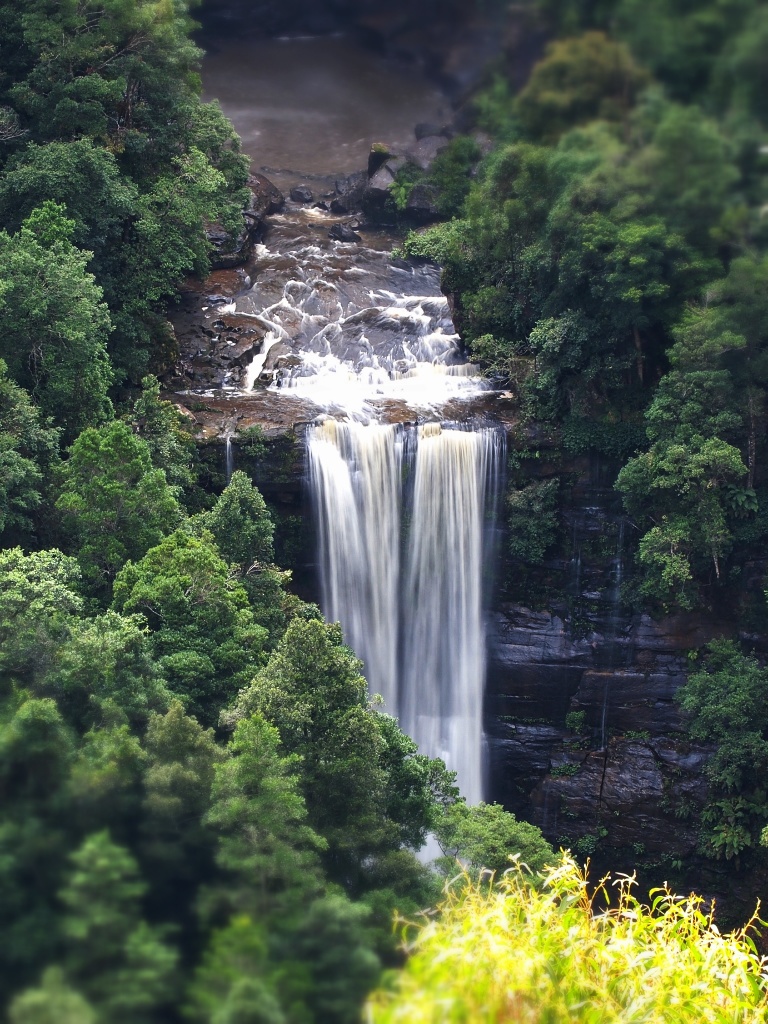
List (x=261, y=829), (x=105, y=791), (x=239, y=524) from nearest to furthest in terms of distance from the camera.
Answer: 1. (x=105, y=791)
2. (x=261, y=829)
3. (x=239, y=524)

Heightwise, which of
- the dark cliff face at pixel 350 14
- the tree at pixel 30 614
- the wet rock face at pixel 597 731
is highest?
the dark cliff face at pixel 350 14

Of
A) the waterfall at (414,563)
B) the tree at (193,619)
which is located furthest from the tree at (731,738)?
the tree at (193,619)

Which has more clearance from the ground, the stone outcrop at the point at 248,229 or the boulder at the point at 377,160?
the boulder at the point at 377,160

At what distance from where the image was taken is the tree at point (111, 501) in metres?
13.7

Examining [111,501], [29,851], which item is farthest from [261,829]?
[111,501]

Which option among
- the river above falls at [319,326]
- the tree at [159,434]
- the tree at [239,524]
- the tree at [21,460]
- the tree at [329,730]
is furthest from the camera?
the river above falls at [319,326]

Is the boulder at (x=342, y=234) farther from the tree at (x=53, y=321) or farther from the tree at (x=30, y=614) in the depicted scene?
the tree at (x=30, y=614)

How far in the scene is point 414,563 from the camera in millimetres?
18234

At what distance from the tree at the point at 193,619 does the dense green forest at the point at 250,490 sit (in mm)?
38

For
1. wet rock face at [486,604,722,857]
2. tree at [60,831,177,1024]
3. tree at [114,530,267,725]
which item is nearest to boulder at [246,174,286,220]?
wet rock face at [486,604,722,857]

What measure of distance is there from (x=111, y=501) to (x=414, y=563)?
234 inches

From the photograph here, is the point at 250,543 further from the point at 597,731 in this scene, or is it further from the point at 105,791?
the point at 105,791

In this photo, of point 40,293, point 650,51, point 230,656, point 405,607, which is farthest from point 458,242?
point 650,51

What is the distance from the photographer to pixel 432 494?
17.9 meters
